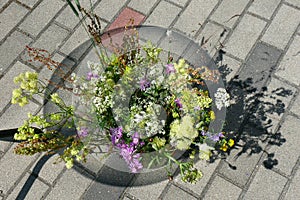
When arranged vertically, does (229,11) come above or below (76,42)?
above

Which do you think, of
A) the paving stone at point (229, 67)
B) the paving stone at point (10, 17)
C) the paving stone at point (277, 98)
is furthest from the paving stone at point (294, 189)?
the paving stone at point (10, 17)

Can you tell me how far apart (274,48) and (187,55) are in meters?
0.79

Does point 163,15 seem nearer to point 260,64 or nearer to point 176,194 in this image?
point 260,64

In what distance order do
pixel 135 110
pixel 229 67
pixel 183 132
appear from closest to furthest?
pixel 183 132 → pixel 135 110 → pixel 229 67

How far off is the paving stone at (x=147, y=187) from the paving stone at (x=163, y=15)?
130 cm

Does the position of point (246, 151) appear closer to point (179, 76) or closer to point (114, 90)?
point (179, 76)

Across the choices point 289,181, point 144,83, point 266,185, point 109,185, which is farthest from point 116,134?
point 289,181

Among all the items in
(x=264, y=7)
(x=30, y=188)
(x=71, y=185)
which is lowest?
(x=30, y=188)

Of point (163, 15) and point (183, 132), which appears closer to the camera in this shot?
point (183, 132)

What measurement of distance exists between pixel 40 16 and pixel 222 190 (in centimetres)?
208

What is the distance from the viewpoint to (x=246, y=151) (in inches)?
106

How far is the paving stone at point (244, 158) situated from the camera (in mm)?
2625

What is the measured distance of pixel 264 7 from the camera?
3252mm

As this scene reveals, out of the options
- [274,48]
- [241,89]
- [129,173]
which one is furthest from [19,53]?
[274,48]
